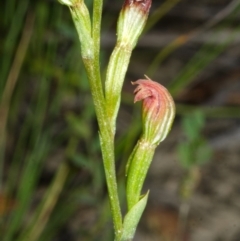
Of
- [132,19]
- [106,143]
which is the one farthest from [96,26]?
[106,143]

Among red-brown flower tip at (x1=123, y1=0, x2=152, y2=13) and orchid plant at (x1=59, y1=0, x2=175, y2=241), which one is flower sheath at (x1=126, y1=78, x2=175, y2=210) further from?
red-brown flower tip at (x1=123, y1=0, x2=152, y2=13)

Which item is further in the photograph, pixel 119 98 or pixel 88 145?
pixel 88 145

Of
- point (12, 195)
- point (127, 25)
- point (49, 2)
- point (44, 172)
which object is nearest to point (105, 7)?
point (49, 2)

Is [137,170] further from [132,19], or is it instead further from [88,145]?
[88,145]

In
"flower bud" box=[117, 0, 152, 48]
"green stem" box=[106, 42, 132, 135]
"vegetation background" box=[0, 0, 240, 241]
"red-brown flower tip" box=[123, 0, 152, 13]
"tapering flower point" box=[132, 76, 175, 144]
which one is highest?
"red-brown flower tip" box=[123, 0, 152, 13]

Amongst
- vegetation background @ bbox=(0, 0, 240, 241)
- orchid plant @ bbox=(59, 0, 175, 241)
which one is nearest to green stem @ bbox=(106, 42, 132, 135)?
orchid plant @ bbox=(59, 0, 175, 241)

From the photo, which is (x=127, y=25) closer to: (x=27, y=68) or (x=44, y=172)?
(x=27, y=68)

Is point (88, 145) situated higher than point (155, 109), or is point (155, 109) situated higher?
point (155, 109)

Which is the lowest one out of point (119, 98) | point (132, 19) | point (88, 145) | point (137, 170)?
point (88, 145)
